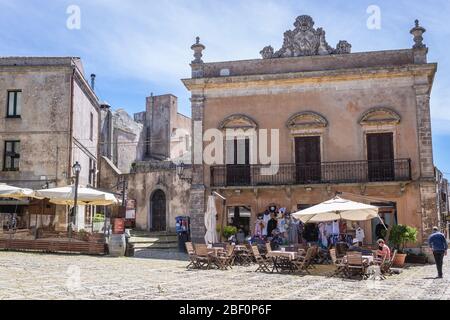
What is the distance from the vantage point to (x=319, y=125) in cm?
2055

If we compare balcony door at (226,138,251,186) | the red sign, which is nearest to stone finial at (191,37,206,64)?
balcony door at (226,138,251,186)

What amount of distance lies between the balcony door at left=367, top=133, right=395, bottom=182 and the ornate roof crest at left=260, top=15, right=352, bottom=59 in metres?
3.86

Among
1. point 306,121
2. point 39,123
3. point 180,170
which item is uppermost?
point 39,123

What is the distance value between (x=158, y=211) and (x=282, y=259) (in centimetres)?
1475

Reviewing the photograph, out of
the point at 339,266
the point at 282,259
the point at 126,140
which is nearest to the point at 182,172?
the point at 126,140

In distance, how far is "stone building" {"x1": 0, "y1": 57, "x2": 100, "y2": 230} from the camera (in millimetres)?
22906

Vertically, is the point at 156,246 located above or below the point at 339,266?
above

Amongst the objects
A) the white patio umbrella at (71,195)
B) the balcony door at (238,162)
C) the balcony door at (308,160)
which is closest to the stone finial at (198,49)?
the balcony door at (238,162)

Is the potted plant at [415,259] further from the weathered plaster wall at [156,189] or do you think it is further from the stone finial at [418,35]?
the weathered plaster wall at [156,189]

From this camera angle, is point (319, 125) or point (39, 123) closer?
point (319, 125)

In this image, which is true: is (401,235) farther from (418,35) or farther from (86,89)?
(86,89)

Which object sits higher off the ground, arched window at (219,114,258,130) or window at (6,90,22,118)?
window at (6,90,22,118)

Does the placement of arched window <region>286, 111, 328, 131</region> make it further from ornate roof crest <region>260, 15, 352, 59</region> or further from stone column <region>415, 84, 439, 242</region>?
stone column <region>415, 84, 439, 242</region>

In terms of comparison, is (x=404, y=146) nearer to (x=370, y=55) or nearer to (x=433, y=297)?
(x=370, y=55)
